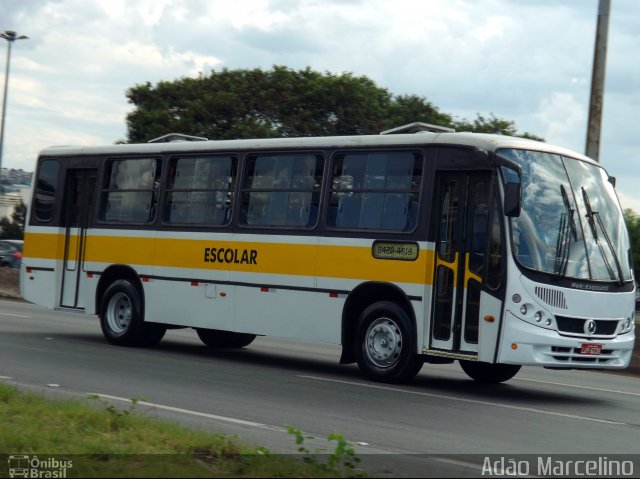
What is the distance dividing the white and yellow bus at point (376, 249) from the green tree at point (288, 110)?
27443mm

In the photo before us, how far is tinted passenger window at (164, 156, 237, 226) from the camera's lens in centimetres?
1694

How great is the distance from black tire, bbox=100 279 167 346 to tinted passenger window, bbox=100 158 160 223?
3.59 ft

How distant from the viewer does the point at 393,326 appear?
1430 cm

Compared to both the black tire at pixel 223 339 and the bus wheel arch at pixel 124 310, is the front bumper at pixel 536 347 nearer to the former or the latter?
the black tire at pixel 223 339

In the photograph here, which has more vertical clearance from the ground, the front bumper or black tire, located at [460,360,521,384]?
the front bumper

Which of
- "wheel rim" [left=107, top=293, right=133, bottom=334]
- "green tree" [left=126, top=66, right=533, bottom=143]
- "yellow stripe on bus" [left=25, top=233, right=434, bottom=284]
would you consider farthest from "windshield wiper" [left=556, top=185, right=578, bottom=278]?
"green tree" [left=126, top=66, right=533, bottom=143]

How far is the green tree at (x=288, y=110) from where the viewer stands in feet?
154

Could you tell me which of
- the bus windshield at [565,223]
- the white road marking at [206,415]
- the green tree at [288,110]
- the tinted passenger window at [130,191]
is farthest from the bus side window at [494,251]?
the green tree at [288,110]

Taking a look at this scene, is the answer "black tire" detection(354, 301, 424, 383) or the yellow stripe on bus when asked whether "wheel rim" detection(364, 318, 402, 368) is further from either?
the yellow stripe on bus

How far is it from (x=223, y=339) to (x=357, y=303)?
473 centimetres

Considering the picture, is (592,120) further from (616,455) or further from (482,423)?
(616,455)

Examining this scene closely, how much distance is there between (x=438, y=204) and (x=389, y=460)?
586cm

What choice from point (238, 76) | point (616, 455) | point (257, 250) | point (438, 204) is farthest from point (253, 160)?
point (238, 76)

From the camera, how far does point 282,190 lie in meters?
16.1
